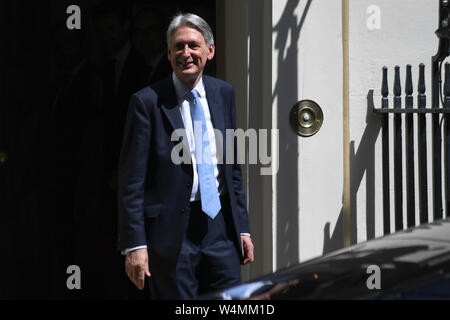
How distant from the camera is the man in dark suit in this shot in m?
4.16

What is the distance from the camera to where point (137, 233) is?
412 cm

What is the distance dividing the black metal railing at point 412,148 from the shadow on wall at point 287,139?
606 millimetres

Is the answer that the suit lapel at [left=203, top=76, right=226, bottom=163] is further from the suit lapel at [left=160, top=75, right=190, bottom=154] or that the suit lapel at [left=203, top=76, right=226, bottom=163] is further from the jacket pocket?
the jacket pocket

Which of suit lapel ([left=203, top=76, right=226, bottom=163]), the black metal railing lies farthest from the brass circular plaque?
suit lapel ([left=203, top=76, right=226, bottom=163])

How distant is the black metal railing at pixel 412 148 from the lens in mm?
5875

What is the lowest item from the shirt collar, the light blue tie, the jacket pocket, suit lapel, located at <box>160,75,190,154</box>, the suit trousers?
the suit trousers

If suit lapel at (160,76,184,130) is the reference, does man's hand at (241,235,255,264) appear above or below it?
below

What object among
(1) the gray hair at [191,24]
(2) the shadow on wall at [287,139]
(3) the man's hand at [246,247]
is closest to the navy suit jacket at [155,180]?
(3) the man's hand at [246,247]

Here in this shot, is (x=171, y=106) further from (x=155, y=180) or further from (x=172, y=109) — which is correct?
(x=155, y=180)

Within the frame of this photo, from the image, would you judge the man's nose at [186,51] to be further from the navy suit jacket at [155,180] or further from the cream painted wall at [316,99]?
the cream painted wall at [316,99]

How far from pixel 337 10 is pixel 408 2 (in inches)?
21.3

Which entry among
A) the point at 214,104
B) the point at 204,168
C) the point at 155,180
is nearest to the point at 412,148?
the point at 214,104
